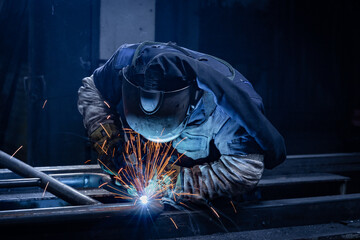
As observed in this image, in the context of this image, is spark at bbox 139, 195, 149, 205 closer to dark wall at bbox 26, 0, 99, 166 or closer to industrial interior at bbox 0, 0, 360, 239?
industrial interior at bbox 0, 0, 360, 239

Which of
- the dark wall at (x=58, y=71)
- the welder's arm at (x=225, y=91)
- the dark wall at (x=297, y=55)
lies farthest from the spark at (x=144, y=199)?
the dark wall at (x=297, y=55)

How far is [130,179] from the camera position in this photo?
1910 millimetres

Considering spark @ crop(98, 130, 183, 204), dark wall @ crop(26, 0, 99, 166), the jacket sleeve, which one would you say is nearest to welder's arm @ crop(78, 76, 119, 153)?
the jacket sleeve

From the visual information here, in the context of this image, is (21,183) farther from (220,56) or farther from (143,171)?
(220,56)

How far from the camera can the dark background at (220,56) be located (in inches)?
150

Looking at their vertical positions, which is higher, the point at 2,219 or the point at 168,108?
Result: the point at 168,108

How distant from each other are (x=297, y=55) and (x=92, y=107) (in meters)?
4.10

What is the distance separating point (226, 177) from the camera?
5.82ft

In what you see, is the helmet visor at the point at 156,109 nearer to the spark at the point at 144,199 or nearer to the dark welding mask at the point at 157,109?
the dark welding mask at the point at 157,109

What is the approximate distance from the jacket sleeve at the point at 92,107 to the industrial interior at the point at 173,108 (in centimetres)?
3

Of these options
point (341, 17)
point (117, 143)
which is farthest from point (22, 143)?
point (341, 17)

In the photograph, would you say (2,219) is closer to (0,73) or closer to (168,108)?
(168,108)

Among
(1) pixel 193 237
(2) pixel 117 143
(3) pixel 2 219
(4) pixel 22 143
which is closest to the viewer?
(3) pixel 2 219

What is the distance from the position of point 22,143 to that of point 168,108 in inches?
122
